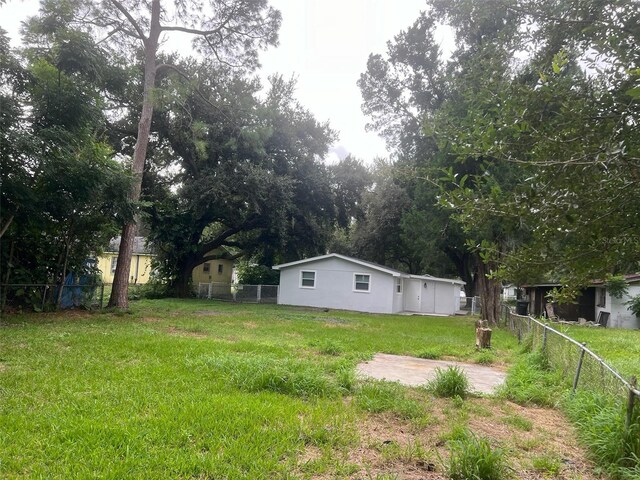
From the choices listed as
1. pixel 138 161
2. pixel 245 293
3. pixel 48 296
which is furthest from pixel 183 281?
pixel 48 296

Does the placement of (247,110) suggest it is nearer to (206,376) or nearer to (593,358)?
(206,376)

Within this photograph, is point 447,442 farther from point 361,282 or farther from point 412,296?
point 412,296

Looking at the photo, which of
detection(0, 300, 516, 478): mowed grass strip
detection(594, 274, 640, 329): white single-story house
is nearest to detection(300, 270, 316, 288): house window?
detection(594, 274, 640, 329): white single-story house

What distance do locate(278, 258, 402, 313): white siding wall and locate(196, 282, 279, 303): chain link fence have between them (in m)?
1.77

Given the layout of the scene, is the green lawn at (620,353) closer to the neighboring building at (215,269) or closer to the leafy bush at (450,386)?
the leafy bush at (450,386)

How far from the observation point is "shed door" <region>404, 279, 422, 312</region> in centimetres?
2517

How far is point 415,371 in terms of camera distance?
6875mm

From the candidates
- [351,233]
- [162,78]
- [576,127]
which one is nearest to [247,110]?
[162,78]

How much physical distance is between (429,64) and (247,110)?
28.8 ft

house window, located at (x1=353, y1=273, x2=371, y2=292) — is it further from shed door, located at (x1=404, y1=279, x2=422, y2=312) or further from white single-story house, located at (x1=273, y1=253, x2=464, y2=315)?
shed door, located at (x1=404, y1=279, x2=422, y2=312)

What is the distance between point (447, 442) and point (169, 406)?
2.51 metres

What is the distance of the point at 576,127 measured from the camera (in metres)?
3.18

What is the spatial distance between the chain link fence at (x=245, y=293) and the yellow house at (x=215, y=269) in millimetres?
4409

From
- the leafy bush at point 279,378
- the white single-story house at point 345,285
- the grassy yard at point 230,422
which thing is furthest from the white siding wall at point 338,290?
the leafy bush at point 279,378
